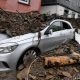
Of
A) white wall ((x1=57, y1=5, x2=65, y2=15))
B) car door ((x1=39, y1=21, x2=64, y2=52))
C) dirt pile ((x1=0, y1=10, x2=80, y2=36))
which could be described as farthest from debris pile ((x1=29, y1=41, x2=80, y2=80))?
white wall ((x1=57, y1=5, x2=65, y2=15))

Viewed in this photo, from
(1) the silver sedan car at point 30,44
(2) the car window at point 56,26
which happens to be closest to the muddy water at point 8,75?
(1) the silver sedan car at point 30,44

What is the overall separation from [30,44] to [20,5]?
12010 mm

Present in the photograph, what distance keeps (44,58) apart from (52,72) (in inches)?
30.4

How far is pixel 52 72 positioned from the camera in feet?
37.3

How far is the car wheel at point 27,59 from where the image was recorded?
38.4 ft

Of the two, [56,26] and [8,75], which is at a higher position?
[56,26]

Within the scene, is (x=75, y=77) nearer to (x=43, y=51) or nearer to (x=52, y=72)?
(x=52, y=72)

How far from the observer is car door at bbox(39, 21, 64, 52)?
41.5 feet

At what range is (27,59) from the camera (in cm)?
1195

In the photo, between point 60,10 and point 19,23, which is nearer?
point 19,23

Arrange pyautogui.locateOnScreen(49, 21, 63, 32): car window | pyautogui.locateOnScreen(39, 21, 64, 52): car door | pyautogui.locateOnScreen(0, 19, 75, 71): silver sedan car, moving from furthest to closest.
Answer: pyautogui.locateOnScreen(49, 21, 63, 32): car window
pyautogui.locateOnScreen(39, 21, 64, 52): car door
pyautogui.locateOnScreen(0, 19, 75, 71): silver sedan car

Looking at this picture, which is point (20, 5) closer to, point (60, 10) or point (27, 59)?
point (60, 10)

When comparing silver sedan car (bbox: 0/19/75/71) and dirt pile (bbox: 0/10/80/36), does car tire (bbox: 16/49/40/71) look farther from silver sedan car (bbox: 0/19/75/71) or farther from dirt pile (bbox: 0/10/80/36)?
dirt pile (bbox: 0/10/80/36)

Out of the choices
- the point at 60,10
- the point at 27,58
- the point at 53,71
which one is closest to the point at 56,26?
the point at 27,58
